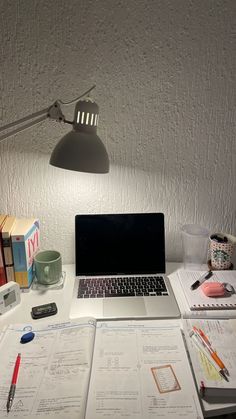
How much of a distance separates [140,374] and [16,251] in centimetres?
52

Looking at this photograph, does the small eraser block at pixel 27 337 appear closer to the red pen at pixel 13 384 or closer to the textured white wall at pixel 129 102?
the red pen at pixel 13 384

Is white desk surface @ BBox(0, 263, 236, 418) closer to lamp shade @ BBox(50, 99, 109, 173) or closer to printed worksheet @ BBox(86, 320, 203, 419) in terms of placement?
printed worksheet @ BBox(86, 320, 203, 419)

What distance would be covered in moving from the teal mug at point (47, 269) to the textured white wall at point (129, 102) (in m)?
0.13

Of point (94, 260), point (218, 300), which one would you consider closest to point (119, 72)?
point (94, 260)

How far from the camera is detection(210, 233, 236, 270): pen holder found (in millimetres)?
1077

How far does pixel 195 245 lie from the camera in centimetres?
116

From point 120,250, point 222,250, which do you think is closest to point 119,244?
point 120,250

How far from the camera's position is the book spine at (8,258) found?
0.97 m

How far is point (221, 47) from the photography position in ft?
3.17

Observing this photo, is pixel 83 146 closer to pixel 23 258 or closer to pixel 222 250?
pixel 23 258

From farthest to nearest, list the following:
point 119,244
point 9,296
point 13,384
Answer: point 119,244 < point 9,296 < point 13,384

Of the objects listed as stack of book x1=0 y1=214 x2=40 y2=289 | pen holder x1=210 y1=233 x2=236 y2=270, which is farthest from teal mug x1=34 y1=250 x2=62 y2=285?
pen holder x1=210 y1=233 x2=236 y2=270

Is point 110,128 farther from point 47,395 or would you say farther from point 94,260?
point 47,395

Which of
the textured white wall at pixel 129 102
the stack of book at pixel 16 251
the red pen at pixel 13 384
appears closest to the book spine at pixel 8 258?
the stack of book at pixel 16 251
